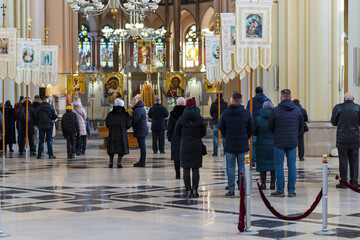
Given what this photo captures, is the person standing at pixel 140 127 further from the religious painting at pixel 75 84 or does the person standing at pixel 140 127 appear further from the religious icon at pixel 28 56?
the religious painting at pixel 75 84

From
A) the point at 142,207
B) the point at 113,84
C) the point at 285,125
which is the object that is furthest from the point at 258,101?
the point at 113,84

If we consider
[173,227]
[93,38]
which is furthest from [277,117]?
[93,38]

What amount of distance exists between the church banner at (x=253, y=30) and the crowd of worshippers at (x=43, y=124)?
7.38 m

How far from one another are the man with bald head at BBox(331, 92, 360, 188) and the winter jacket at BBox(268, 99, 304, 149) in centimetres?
122

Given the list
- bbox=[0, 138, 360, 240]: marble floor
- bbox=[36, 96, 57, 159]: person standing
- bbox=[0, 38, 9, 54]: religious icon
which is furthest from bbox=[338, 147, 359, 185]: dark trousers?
bbox=[36, 96, 57, 159]: person standing

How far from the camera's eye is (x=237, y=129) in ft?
35.7

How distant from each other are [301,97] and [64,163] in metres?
6.77

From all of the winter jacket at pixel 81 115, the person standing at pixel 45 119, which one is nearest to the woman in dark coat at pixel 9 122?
the person standing at pixel 45 119

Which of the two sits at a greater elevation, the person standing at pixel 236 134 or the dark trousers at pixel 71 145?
the person standing at pixel 236 134

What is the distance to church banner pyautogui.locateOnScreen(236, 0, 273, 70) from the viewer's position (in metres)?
12.4

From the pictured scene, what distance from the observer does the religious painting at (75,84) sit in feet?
113

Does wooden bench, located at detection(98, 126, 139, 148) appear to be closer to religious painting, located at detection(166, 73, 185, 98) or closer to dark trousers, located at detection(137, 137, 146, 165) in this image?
dark trousers, located at detection(137, 137, 146, 165)

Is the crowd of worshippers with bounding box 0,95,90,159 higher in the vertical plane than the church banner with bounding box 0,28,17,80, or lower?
lower

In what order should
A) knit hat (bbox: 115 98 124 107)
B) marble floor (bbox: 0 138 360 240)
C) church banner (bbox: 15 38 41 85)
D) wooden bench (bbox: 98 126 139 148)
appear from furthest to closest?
1. wooden bench (bbox: 98 126 139 148)
2. church banner (bbox: 15 38 41 85)
3. knit hat (bbox: 115 98 124 107)
4. marble floor (bbox: 0 138 360 240)
